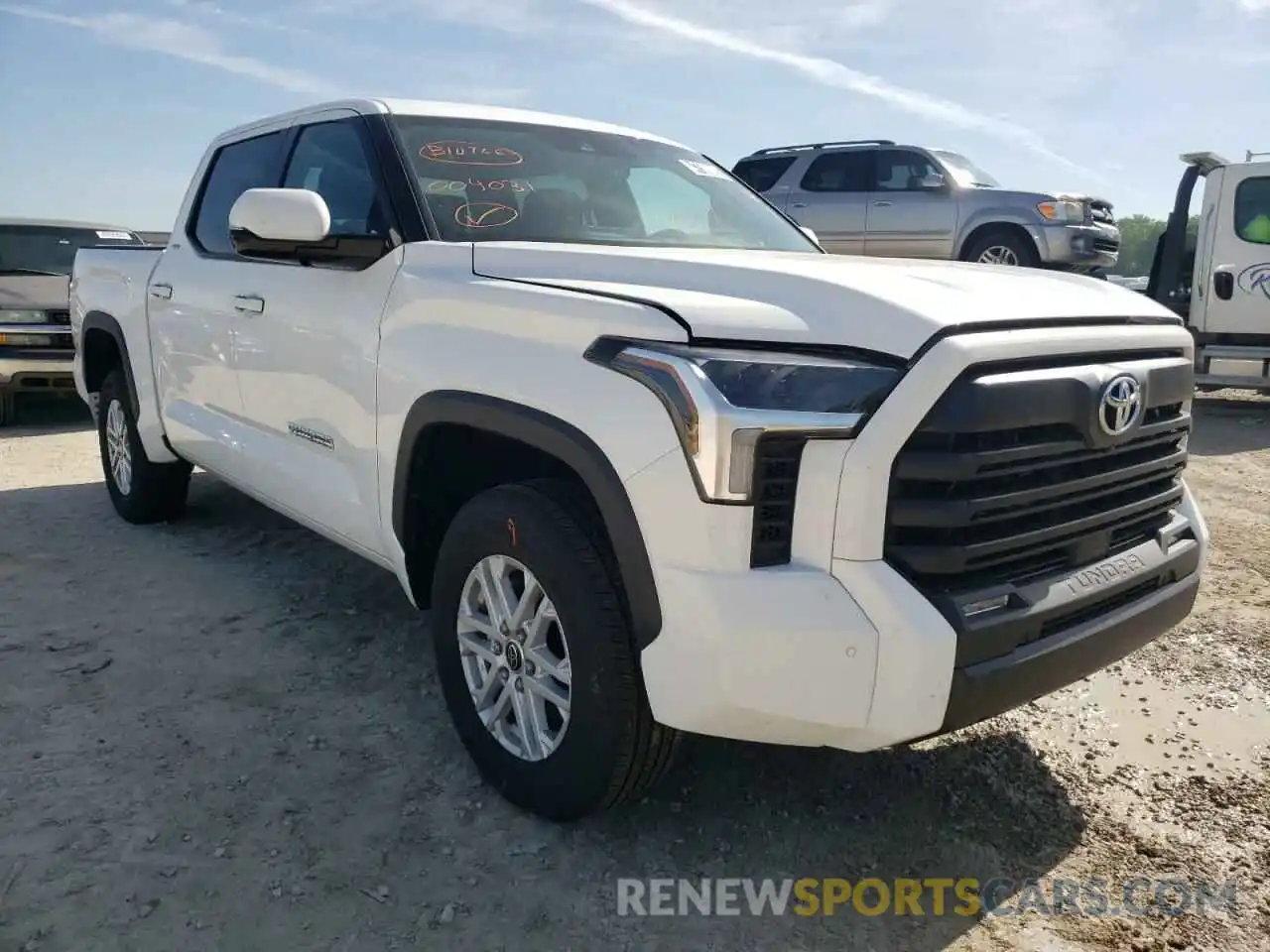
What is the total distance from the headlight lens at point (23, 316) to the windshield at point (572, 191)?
6.75 m

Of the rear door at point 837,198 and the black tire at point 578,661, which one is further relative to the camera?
the rear door at point 837,198

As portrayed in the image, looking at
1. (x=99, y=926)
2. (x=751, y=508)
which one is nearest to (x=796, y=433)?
(x=751, y=508)

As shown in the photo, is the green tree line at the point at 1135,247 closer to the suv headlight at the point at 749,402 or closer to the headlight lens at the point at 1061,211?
the headlight lens at the point at 1061,211

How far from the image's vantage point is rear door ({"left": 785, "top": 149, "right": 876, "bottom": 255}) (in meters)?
11.6

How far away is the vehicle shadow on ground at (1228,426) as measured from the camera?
7859 millimetres

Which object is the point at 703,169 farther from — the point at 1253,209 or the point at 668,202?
the point at 1253,209

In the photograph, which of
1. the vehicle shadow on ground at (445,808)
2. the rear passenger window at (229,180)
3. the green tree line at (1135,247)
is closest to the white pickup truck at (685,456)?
the vehicle shadow on ground at (445,808)

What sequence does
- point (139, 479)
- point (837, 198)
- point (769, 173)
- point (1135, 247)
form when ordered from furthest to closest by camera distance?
point (1135, 247) → point (769, 173) → point (837, 198) → point (139, 479)

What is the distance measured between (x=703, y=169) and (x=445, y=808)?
2.55 meters

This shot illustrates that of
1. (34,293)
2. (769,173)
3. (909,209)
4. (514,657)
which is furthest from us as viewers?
(769,173)

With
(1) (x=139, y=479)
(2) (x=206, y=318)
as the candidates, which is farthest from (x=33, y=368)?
(2) (x=206, y=318)

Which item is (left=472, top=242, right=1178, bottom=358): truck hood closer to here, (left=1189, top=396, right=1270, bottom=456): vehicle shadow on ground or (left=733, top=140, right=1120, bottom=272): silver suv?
(left=1189, top=396, right=1270, bottom=456): vehicle shadow on ground

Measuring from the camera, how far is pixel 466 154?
329cm

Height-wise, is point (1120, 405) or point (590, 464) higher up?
point (1120, 405)
